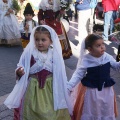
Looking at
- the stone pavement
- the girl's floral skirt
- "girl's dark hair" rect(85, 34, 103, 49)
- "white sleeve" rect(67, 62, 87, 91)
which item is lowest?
the stone pavement

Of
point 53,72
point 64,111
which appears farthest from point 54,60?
point 64,111

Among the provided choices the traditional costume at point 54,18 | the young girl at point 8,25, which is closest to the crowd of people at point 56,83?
the traditional costume at point 54,18

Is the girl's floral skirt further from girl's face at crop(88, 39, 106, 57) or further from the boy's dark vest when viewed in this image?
girl's face at crop(88, 39, 106, 57)

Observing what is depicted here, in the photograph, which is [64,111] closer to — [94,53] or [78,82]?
[78,82]

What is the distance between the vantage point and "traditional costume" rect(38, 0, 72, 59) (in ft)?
19.0

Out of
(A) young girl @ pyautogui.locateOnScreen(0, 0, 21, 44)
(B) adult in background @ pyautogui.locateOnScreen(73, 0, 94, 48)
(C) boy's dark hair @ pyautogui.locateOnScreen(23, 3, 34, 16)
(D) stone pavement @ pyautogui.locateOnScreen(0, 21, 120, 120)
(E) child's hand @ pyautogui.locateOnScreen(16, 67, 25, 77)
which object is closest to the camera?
(E) child's hand @ pyautogui.locateOnScreen(16, 67, 25, 77)

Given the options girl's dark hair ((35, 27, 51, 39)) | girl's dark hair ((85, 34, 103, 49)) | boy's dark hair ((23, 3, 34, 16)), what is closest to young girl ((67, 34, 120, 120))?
girl's dark hair ((85, 34, 103, 49))

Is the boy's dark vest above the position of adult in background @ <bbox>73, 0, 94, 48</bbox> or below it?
below

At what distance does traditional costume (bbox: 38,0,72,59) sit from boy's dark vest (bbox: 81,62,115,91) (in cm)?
264

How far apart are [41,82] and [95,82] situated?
58 centimetres

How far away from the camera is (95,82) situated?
10.4 ft

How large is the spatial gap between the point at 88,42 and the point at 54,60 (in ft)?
1.36

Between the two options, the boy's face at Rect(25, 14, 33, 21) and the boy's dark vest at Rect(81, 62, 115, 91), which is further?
the boy's face at Rect(25, 14, 33, 21)

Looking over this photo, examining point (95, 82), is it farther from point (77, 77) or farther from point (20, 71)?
point (20, 71)
